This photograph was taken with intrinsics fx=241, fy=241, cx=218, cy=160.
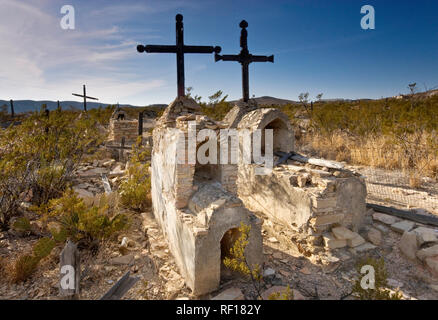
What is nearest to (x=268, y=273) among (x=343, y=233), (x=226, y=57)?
(x=343, y=233)

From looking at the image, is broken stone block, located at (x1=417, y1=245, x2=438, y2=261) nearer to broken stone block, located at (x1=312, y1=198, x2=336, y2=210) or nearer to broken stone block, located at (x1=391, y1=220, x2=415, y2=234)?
broken stone block, located at (x1=391, y1=220, x2=415, y2=234)

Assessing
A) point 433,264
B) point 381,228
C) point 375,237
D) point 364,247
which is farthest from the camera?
point 381,228

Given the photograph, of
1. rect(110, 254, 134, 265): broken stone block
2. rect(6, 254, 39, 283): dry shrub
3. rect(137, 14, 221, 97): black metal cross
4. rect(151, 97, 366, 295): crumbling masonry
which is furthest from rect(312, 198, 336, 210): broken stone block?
rect(6, 254, 39, 283): dry shrub

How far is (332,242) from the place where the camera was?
166 inches

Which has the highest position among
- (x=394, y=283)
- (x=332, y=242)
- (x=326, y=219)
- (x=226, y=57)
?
(x=226, y=57)

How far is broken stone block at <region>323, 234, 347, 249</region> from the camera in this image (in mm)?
4207

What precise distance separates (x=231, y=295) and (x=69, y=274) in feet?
6.33

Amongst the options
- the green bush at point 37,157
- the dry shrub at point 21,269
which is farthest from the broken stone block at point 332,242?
the green bush at point 37,157

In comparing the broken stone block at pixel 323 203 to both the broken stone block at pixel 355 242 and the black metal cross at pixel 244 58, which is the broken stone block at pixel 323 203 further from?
the black metal cross at pixel 244 58

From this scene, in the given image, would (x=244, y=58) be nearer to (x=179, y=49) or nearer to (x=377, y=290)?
(x=179, y=49)

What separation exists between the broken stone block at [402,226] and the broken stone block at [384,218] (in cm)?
12

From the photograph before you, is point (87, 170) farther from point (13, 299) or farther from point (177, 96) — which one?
point (13, 299)

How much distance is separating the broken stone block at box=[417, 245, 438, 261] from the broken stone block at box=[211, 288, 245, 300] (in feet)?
10.4
